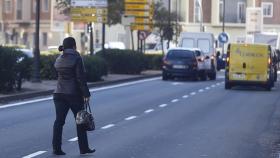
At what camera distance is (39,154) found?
45.5ft

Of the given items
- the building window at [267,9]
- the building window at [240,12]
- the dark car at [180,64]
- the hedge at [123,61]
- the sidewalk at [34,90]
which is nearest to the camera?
the sidewalk at [34,90]

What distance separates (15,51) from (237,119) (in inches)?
353

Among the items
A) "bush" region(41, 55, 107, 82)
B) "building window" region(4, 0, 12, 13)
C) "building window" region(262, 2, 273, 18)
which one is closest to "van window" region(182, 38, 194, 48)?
"bush" region(41, 55, 107, 82)

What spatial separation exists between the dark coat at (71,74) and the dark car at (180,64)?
99.5 feet

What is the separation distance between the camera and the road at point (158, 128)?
14.5 m

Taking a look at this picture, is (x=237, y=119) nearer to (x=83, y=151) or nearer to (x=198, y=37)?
(x=83, y=151)

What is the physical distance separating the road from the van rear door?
255 inches

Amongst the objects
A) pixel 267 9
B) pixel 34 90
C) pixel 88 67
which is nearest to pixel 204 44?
pixel 88 67

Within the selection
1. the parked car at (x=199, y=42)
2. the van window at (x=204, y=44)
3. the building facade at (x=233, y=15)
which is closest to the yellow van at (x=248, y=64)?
the parked car at (x=199, y=42)

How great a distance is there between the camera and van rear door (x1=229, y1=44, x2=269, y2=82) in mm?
36156

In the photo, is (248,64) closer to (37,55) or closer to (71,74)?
(37,55)

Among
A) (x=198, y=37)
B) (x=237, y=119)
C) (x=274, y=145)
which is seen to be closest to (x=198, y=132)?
(x=274, y=145)

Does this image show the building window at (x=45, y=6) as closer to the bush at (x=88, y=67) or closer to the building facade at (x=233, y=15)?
the building facade at (x=233, y=15)

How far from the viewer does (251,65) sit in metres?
36.2
